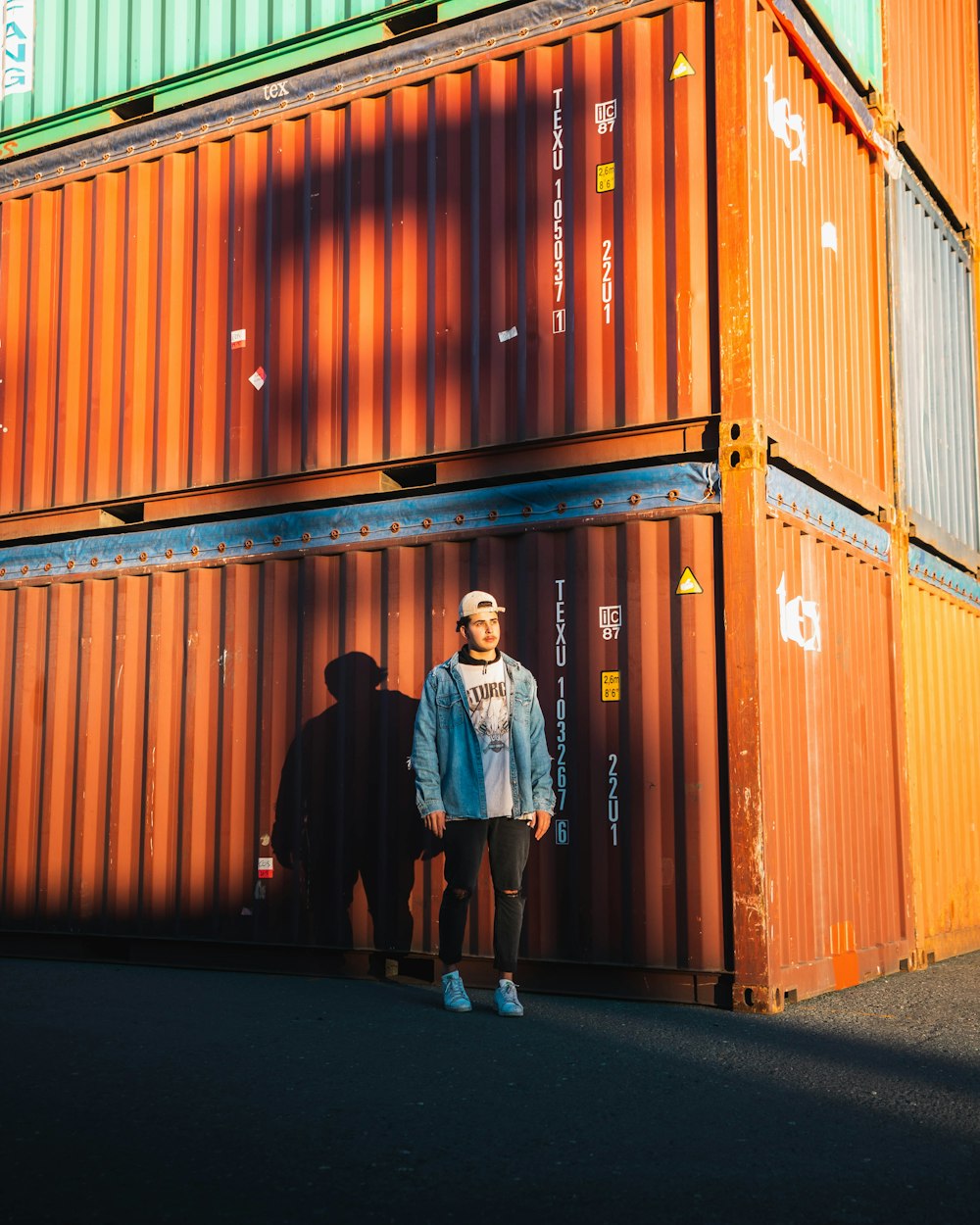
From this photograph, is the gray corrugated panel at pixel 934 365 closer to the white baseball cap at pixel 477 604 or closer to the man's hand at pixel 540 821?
the white baseball cap at pixel 477 604

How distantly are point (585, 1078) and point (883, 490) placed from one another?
208 inches

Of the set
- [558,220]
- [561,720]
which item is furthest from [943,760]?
[558,220]

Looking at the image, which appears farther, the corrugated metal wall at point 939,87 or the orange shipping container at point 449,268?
the corrugated metal wall at point 939,87

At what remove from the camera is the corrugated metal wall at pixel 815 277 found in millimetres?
7516

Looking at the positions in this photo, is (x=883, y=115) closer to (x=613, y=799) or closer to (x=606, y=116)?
(x=606, y=116)

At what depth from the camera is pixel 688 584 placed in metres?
7.15

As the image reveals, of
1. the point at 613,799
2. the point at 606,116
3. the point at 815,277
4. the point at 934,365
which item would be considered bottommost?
the point at 613,799

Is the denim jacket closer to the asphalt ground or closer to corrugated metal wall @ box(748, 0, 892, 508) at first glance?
the asphalt ground

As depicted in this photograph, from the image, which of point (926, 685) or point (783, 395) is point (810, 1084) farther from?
point (926, 685)

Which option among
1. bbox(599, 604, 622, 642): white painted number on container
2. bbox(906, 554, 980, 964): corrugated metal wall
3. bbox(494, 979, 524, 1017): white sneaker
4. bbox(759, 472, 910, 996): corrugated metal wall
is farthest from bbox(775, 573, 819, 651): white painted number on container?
bbox(494, 979, 524, 1017): white sneaker

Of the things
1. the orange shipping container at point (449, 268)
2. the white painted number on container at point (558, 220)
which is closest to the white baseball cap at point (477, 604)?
the orange shipping container at point (449, 268)

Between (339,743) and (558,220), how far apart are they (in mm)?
3248

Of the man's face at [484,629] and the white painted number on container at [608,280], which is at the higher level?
the white painted number on container at [608,280]

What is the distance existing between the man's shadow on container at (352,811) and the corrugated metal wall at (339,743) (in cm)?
1
